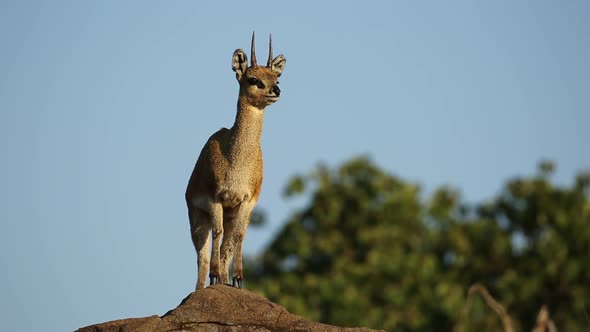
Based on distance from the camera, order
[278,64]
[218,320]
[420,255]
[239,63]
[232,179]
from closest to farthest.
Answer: [218,320]
[232,179]
[239,63]
[278,64]
[420,255]

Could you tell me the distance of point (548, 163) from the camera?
52.2 m

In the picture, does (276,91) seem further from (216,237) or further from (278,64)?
(216,237)

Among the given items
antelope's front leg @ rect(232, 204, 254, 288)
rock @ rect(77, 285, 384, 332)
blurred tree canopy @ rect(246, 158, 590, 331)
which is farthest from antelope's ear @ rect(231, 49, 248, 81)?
blurred tree canopy @ rect(246, 158, 590, 331)

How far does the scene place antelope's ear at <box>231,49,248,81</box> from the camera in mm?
16797

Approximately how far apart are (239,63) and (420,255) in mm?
36036

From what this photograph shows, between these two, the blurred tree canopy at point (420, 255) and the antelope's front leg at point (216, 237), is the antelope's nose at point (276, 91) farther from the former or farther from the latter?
the blurred tree canopy at point (420, 255)

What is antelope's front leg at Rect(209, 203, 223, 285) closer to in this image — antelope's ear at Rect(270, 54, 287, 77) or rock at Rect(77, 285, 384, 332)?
rock at Rect(77, 285, 384, 332)

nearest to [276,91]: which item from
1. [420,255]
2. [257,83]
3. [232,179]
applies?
[257,83]

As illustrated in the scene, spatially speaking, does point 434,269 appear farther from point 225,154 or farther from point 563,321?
point 225,154

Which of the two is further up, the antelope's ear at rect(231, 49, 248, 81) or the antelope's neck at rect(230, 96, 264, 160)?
the antelope's ear at rect(231, 49, 248, 81)

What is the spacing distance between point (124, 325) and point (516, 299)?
36.2m

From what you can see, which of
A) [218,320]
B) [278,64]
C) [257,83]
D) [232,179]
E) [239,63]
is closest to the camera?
[218,320]

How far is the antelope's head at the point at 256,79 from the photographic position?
16391 millimetres

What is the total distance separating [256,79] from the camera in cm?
1642
